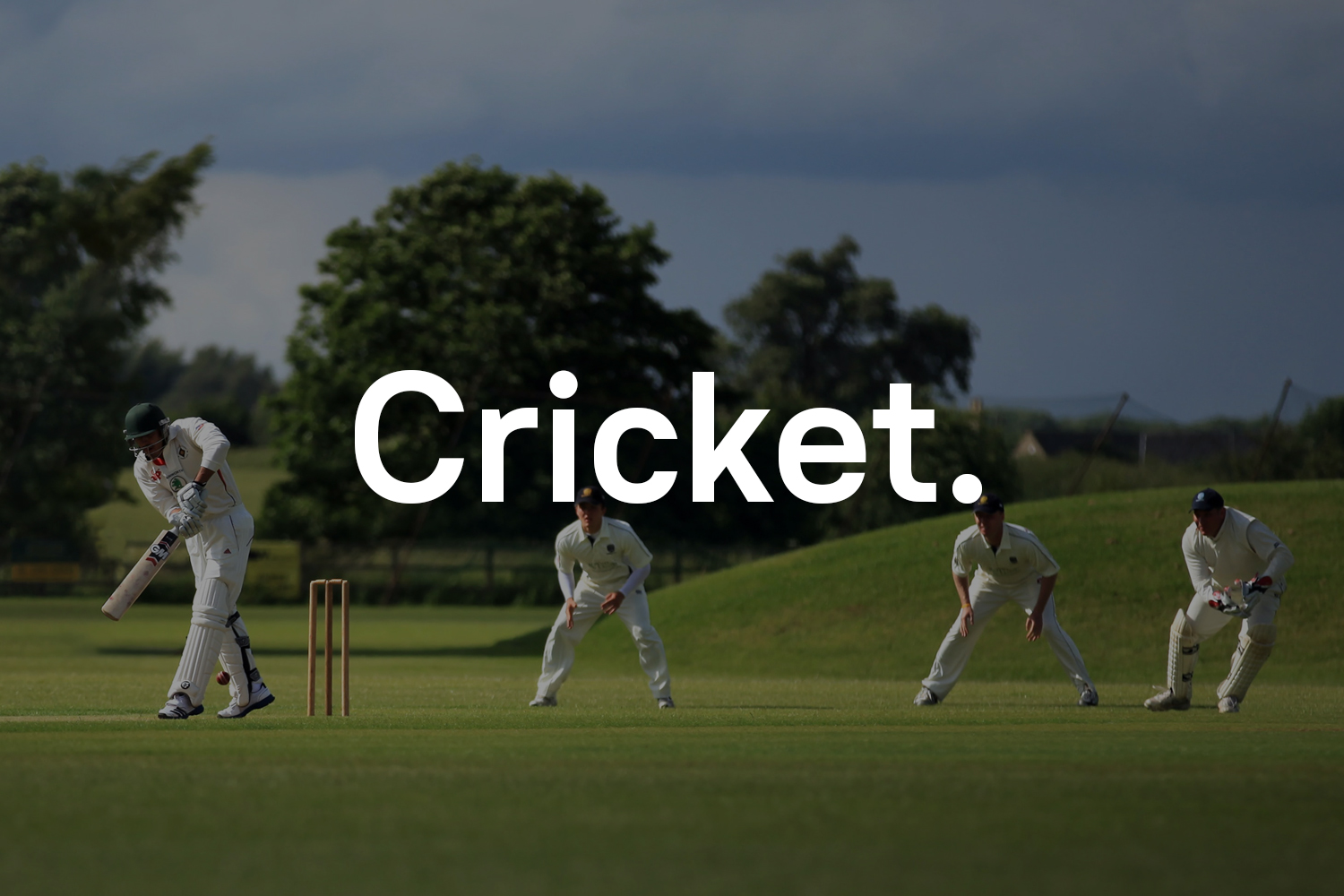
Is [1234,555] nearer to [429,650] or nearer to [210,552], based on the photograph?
[210,552]

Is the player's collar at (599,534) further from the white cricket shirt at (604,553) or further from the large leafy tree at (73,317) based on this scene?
the large leafy tree at (73,317)

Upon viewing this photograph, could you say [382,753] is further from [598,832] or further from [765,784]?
[598,832]

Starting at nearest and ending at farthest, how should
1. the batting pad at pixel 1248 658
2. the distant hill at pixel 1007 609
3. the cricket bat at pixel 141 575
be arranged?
the cricket bat at pixel 141 575, the batting pad at pixel 1248 658, the distant hill at pixel 1007 609

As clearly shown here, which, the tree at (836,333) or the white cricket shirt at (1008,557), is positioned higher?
the tree at (836,333)

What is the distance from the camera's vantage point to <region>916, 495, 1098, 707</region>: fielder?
14.1 m

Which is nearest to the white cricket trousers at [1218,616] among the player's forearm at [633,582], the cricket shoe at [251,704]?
the player's forearm at [633,582]

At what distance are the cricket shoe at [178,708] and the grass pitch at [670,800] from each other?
17 centimetres

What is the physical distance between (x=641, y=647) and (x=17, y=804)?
760cm

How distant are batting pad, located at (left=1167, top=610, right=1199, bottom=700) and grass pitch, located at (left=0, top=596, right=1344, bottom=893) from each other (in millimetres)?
498

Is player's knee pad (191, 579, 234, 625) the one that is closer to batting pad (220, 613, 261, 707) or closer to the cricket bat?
batting pad (220, 613, 261, 707)

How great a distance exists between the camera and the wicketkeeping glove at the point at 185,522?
35.3 ft

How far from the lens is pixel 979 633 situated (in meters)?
14.4

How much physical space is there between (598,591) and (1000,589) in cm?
378

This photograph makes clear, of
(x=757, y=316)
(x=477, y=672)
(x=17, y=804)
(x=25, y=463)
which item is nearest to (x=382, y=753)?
(x=17, y=804)
